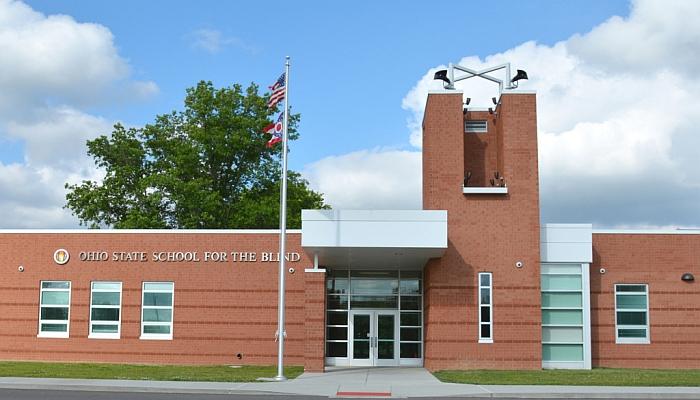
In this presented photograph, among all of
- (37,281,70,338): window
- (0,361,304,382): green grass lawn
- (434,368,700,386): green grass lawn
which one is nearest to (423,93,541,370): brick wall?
(434,368,700,386): green grass lawn

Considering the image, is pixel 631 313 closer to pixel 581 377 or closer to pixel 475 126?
pixel 581 377

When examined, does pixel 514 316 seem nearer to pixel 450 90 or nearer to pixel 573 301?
pixel 573 301

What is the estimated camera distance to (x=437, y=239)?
24125mm

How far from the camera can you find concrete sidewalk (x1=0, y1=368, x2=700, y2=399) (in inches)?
745

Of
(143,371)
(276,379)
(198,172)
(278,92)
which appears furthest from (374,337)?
(198,172)

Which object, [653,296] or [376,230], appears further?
[653,296]

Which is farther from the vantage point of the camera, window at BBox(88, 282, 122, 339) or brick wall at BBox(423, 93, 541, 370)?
window at BBox(88, 282, 122, 339)

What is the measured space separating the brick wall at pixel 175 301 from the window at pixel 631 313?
10737 millimetres

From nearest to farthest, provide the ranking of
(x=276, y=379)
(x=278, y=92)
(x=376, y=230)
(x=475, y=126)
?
(x=276, y=379) → (x=278, y=92) → (x=376, y=230) → (x=475, y=126)

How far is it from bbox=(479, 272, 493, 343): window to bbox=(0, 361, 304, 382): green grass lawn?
598 centimetres

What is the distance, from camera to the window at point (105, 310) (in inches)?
1150

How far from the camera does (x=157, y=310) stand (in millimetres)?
29172

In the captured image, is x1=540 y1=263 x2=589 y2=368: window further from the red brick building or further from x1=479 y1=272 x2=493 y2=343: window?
x1=479 y1=272 x2=493 y2=343: window

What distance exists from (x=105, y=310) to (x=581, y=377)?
649 inches
